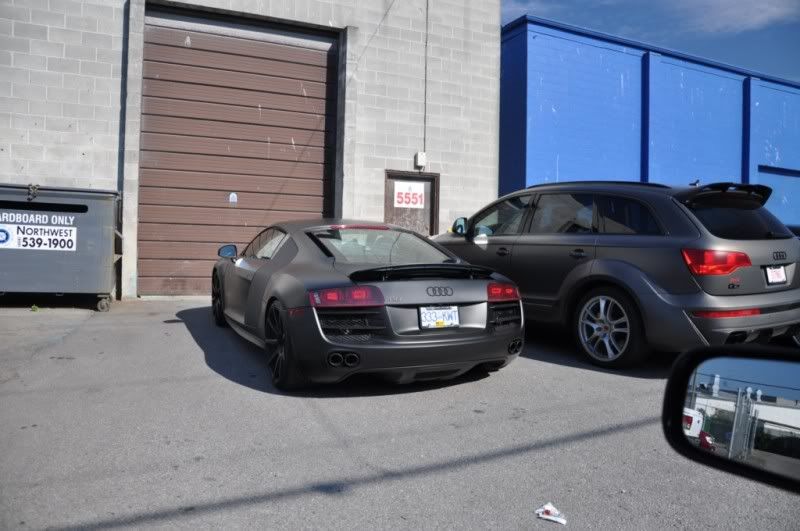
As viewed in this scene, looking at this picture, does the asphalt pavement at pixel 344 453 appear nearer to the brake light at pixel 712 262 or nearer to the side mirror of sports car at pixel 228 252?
the brake light at pixel 712 262

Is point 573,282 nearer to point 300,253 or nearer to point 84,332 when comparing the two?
point 300,253

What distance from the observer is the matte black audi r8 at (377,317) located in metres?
4.44

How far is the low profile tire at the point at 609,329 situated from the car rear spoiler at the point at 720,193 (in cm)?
95

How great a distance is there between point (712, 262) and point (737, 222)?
1.89 ft

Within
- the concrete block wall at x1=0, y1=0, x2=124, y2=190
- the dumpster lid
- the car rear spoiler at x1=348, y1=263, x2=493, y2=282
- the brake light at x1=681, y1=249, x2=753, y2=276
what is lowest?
the car rear spoiler at x1=348, y1=263, x2=493, y2=282

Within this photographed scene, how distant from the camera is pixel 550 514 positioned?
290cm

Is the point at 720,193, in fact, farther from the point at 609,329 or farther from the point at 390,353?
the point at 390,353

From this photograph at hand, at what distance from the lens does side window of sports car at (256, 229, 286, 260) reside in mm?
5898

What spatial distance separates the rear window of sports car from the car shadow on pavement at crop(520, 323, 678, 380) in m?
1.48

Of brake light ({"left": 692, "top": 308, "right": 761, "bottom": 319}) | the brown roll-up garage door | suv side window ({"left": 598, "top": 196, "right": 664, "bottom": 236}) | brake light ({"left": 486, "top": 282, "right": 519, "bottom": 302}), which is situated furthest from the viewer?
the brown roll-up garage door

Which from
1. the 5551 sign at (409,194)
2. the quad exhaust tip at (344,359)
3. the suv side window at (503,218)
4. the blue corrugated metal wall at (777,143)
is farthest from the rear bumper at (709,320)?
the blue corrugated metal wall at (777,143)

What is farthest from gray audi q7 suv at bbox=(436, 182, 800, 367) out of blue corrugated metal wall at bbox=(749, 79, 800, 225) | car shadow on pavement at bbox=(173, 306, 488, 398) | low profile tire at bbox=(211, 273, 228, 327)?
blue corrugated metal wall at bbox=(749, 79, 800, 225)

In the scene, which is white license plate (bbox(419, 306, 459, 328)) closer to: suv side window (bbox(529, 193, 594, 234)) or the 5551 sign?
suv side window (bbox(529, 193, 594, 234))

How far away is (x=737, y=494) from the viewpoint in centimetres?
315
